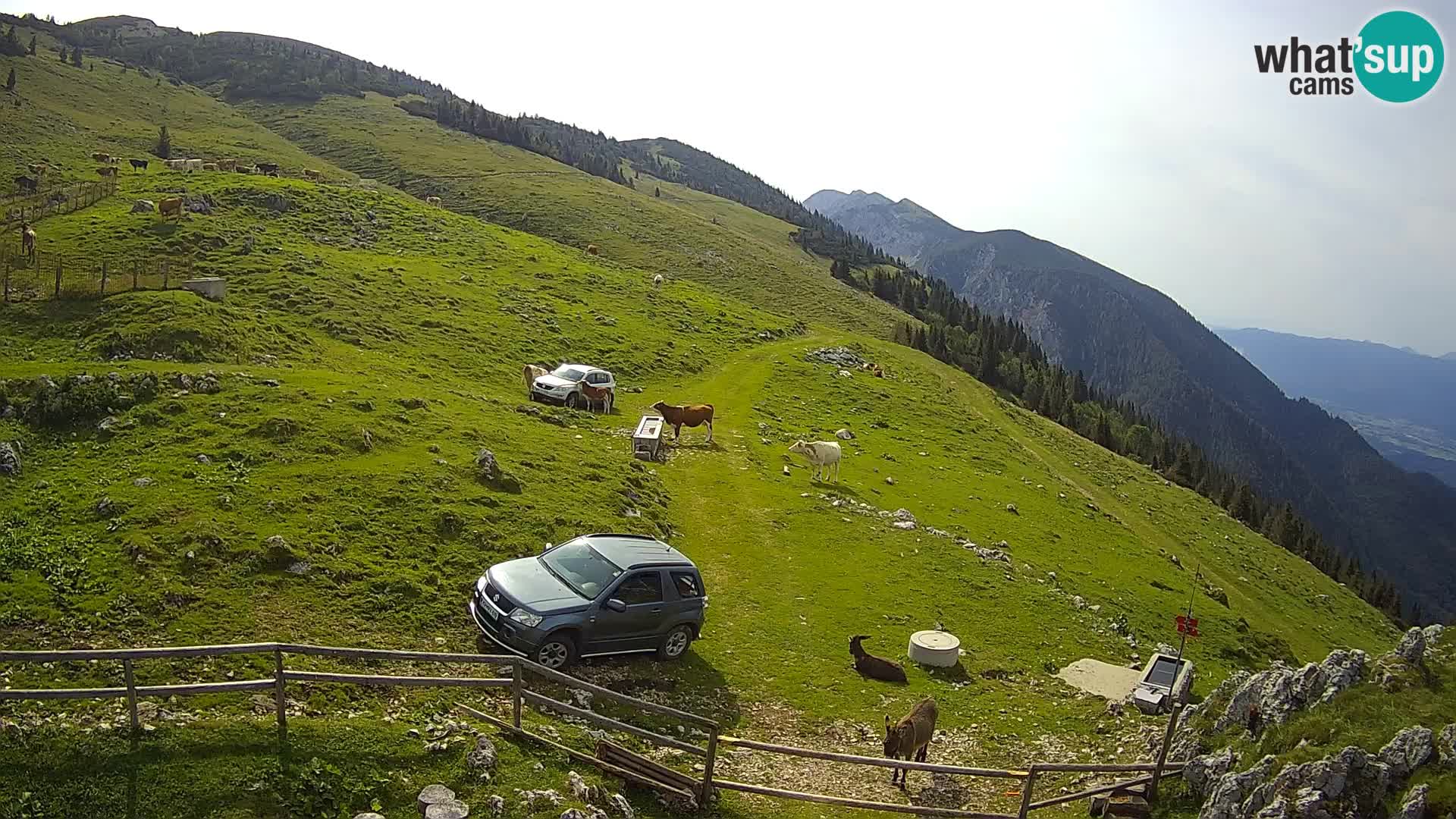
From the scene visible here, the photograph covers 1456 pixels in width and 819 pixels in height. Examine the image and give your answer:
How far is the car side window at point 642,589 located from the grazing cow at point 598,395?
23530 millimetres

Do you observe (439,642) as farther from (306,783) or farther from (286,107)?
(286,107)

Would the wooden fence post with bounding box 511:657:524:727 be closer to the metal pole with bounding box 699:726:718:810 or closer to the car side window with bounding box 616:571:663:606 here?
the metal pole with bounding box 699:726:718:810

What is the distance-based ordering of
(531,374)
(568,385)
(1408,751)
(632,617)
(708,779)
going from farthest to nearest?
1. (531,374)
2. (568,385)
3. (632,617)
4. (708,779)
5. (1408,751)

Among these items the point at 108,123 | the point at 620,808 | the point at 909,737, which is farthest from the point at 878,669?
the point at 108,123

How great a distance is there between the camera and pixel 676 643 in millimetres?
19750

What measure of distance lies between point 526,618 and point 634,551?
11.6 feet

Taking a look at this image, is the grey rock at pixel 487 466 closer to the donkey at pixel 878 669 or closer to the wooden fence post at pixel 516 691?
the wooden fence post at pixel 516 691

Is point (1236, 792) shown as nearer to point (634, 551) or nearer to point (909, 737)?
point (909, 737)

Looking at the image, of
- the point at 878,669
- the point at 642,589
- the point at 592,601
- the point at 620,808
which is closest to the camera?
the point at 620,808

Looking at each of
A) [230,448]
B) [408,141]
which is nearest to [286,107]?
[408,141]

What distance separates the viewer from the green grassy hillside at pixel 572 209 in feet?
320

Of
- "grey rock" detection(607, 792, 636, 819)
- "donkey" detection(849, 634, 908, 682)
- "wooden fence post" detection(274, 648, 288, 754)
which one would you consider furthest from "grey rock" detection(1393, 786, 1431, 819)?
"wooden fence post" detection(274, 648, 288, 754)

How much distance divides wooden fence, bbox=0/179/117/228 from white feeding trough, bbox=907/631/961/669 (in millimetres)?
56561

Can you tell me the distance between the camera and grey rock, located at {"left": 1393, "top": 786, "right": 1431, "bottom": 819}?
10938 mm
